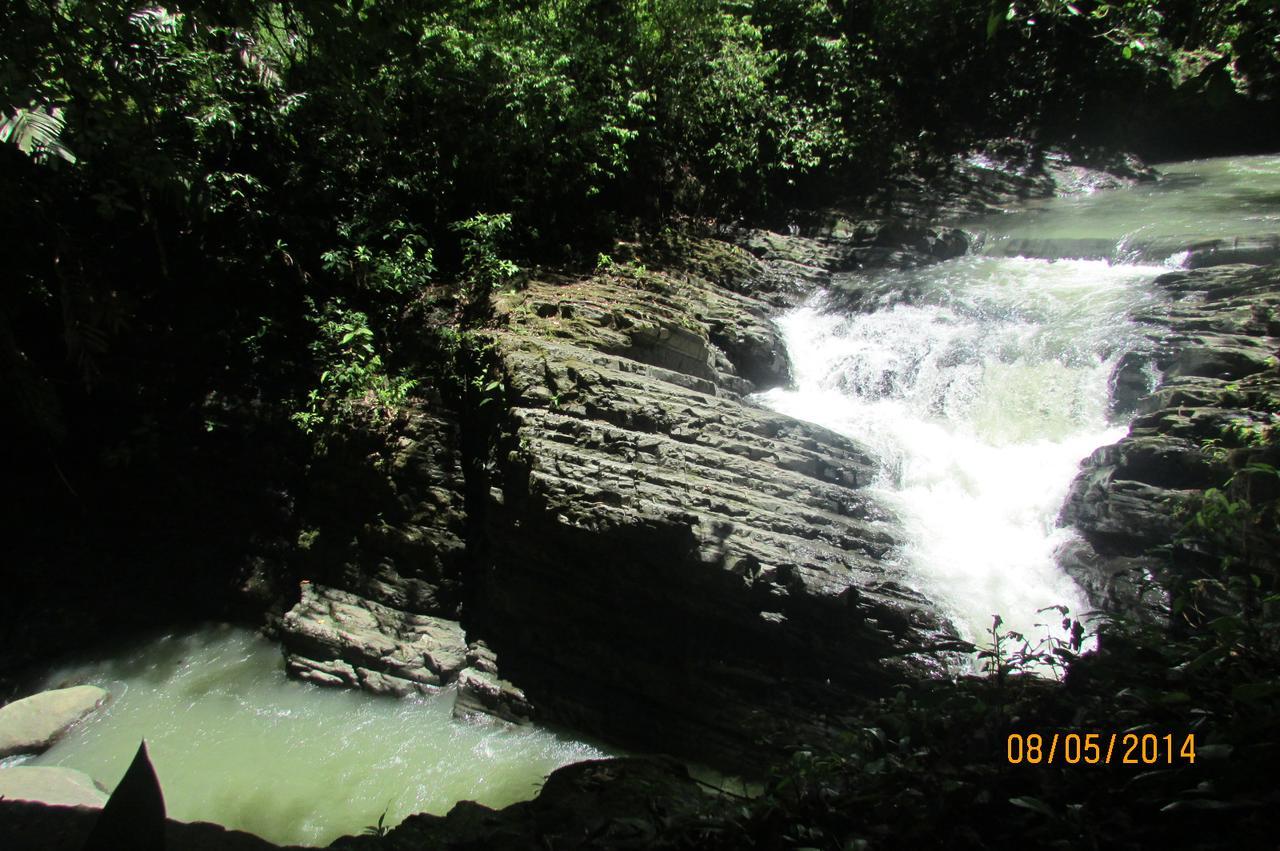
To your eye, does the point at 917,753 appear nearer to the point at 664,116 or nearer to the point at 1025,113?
the point at 664,116

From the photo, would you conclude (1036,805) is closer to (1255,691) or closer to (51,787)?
(1255,691)

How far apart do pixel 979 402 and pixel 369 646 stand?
740cm

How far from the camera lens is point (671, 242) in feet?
37.6

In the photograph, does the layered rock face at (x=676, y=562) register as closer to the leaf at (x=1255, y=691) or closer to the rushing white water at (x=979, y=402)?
the rushing white water at (x=979, y=402)

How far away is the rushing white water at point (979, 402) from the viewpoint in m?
6.31

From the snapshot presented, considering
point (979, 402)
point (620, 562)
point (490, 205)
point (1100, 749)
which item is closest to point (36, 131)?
point (620, 562)

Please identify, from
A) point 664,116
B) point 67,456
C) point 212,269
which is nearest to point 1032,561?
point 664,116

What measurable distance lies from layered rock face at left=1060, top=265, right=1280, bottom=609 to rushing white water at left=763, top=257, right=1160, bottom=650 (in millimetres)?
330

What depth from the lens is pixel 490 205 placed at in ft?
32.6

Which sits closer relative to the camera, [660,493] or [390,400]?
[660,493]

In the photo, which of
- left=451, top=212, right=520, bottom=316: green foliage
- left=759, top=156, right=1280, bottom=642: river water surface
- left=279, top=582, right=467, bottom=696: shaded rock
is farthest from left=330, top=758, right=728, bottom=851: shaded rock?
left=451, top=212, right=520, bottom=316: green foliage

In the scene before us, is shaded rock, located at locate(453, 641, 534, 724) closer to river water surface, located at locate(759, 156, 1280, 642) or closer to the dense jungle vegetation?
the dense jungle vegetation

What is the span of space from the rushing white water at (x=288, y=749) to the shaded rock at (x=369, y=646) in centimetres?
17

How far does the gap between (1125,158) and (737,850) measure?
18903 millimetres
